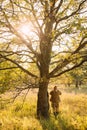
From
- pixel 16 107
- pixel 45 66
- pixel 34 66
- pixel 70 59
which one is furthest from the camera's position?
pixel 16 107

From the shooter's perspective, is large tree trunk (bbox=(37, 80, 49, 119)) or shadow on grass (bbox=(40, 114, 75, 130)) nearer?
shadow on grass (bbox=(40, 114, 75, 130))

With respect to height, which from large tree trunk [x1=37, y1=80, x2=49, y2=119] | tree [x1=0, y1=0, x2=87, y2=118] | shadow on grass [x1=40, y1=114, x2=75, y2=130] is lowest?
shadow on grass [x1=40, y1=114, x2=75, y2=130]

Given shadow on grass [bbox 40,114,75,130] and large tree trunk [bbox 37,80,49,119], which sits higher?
large tree trunk [bbox 37,80,49,119]

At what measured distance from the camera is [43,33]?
13.4 m

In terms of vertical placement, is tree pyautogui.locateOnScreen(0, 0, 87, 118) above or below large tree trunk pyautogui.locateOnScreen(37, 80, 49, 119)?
above

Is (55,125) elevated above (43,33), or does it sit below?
below

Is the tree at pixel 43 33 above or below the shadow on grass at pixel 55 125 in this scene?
above

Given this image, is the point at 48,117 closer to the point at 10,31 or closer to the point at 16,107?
the point at 16,107

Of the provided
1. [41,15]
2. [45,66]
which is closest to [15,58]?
[45,66]

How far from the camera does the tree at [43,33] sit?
37.7 feet

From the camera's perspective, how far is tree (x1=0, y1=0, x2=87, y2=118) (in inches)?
452

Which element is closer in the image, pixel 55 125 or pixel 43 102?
pixel 55 125

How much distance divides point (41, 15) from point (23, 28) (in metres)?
1.42

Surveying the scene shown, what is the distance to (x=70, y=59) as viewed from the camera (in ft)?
→ 37.8
